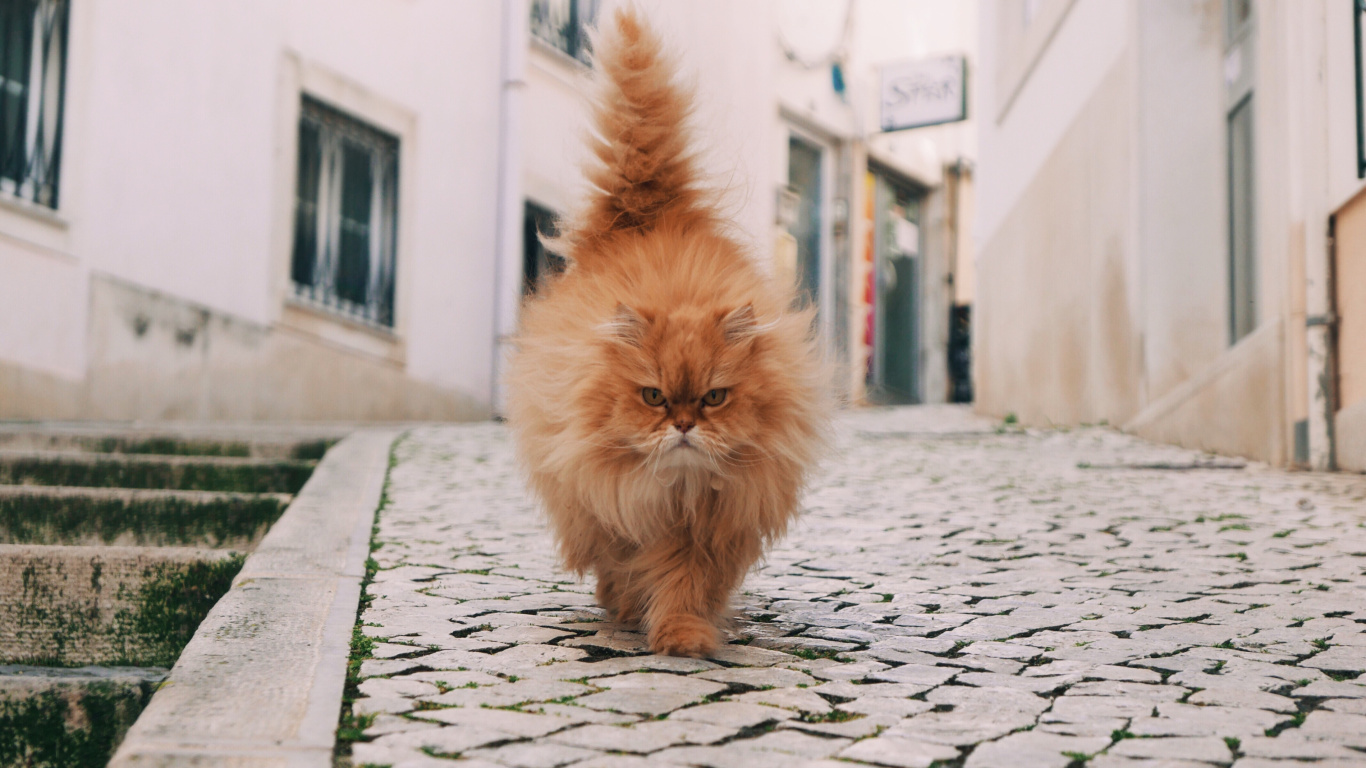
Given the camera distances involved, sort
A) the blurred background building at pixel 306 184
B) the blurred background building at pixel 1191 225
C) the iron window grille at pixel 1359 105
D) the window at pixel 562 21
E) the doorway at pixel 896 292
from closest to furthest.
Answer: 1. the iron window grille at pixel 1359 105
2. the blurred background building at pixel 1191 225
3. the blurred background building at pixel 306 184
4. the window at pixel 562 21
5. the doorway at pixel 896 292

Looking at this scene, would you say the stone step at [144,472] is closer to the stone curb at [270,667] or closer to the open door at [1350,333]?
the stone curb at [270,667]

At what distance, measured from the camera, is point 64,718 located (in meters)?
2.64

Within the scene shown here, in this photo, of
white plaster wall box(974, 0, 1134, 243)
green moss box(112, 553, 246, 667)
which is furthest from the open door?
green moss box(112, 553, 246, 667)

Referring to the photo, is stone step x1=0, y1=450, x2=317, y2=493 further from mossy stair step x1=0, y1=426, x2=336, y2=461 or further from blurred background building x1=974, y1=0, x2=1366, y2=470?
blurred background building x1=974, y1=0, x2=1366, y2=470

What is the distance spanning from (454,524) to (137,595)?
1855 millimetres

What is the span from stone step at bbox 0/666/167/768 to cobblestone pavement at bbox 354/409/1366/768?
526 millimetres

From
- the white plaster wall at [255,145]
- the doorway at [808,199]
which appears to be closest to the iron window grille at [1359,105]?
the white plaster wall at [255,145]

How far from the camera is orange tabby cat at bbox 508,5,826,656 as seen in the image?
9.76 ft

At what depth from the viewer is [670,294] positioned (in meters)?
3.23

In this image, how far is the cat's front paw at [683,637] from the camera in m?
3.07

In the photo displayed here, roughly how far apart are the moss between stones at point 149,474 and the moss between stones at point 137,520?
83 centimetres

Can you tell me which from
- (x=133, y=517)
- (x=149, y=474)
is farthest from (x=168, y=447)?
(x=133, y=517)

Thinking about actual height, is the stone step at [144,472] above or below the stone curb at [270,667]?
above

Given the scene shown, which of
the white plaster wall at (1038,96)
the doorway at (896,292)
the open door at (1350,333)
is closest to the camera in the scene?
the open door at (1350,333)
